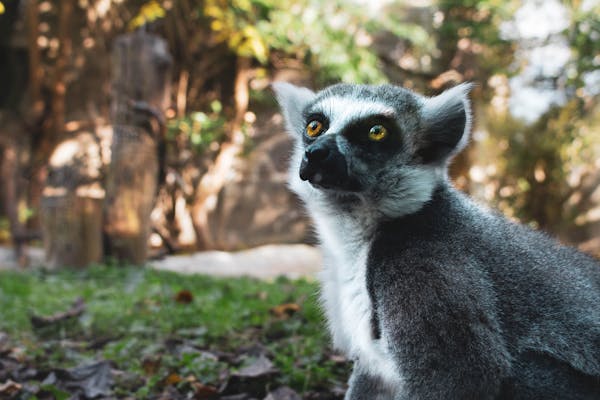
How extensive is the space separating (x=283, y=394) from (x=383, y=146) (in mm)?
1279

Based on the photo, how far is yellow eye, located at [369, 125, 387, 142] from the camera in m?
2.44

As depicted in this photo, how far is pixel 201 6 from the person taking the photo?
35.7ft

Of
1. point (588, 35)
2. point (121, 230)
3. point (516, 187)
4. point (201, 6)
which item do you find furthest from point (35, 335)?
point (516, 187)

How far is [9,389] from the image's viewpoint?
280 centimetres

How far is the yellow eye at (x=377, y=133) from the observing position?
8.00 feet

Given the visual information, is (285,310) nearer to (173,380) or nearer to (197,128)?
(173,380)

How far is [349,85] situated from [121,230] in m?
5.13

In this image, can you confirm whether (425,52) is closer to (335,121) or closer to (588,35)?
(588,35)

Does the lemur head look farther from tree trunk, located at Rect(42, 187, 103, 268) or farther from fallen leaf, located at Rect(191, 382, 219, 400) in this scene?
tree trunk, located at Rect(42, 187, 103, 268)

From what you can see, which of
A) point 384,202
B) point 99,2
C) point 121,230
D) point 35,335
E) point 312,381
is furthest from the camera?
point 99,2

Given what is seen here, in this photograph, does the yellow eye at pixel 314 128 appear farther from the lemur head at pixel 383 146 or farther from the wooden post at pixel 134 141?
the wooden post at pixel 134 141

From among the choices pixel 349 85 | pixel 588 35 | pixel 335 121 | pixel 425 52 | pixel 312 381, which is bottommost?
pixel 312 381

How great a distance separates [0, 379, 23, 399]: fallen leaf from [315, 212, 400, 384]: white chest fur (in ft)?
4.76

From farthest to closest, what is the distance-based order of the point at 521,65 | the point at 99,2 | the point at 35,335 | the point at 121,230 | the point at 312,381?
the point at 99,2 < the point at 521,65 < the point at 121,230 < the point at 35,335 < the point at 312,381
